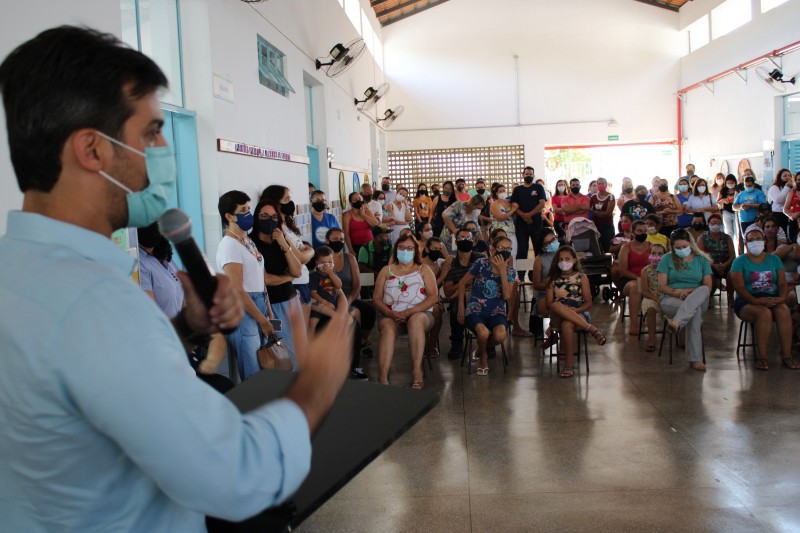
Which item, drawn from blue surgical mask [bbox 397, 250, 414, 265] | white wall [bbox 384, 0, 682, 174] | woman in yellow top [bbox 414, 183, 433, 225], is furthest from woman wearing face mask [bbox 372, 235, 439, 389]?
white wall [bbox 384, 0, 682, 174]

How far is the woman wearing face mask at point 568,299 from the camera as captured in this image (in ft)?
20.6

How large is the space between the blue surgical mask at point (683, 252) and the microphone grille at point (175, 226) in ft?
20.6

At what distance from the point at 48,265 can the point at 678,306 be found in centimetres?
643

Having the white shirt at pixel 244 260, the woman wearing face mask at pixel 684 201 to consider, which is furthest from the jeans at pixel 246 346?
the woman wearing face mask at pixel 684 201

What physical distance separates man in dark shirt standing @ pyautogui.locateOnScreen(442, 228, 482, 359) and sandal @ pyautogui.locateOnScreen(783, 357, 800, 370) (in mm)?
2971

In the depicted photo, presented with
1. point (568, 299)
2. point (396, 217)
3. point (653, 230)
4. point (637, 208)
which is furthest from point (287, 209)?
point (637, 208)

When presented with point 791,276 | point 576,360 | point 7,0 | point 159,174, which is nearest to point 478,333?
point 576,360

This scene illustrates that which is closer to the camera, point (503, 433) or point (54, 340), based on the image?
point (54, 340)

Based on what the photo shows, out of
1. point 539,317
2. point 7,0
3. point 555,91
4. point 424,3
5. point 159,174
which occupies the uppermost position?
point 424,3

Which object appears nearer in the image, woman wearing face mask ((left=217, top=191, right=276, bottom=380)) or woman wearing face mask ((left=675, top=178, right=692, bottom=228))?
woman wearing face mask ((left=217, top=191, right=276, bottom=380))

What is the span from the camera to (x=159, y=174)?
1090mm

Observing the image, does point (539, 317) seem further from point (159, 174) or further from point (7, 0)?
point (159, 174)

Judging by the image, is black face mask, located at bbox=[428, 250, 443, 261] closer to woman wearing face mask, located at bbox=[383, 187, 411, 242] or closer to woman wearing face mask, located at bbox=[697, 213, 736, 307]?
woman wearing face mask, located at bbox=[697, 213, 736, 307]

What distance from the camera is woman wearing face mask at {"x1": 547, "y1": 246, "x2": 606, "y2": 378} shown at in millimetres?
6293
